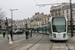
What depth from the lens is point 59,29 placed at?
2611 cm

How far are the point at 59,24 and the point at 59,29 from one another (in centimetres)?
76

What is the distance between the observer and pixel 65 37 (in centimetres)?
2566

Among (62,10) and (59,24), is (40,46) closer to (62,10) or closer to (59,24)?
(59,24)

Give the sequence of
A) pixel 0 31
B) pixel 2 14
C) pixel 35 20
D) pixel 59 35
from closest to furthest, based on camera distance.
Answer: pixel 59 35
pixel 2 14
pixel 0 31
pixel 35 20

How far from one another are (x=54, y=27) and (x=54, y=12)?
98.3 metres

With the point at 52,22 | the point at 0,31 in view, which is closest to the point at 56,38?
the point at 52,22

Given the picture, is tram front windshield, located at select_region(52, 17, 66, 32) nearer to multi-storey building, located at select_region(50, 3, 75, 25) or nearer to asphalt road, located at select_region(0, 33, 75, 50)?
asphalt road, located at select_region(0, 33, 75, 50)

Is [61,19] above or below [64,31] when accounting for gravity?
above

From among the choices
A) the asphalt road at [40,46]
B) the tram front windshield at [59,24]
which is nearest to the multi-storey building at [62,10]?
the tram front windshield at [59,24]

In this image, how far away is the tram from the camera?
25.6 metres

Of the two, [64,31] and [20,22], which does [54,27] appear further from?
[20,22]

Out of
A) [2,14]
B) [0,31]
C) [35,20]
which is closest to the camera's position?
[2,14]

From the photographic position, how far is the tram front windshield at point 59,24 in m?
26.1

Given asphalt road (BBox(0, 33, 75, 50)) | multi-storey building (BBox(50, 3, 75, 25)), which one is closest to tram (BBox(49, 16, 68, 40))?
asphalt road (BBox(0, 33, 75, 50))
